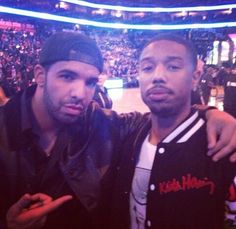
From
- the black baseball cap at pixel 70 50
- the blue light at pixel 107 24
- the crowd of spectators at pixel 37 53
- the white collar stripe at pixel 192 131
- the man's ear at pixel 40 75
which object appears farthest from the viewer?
the blue light at pixel 107 24

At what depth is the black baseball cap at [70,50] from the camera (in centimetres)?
180

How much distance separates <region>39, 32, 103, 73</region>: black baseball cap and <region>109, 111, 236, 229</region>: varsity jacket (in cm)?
65

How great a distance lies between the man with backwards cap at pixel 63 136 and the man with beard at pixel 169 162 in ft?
0.44

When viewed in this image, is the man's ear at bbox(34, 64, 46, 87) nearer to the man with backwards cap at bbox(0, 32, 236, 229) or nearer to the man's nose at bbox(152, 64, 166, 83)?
the man with backwards cap at bbox(0, 32, 236, 229)

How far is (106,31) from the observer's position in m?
29.7

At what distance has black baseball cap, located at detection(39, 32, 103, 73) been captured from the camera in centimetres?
180

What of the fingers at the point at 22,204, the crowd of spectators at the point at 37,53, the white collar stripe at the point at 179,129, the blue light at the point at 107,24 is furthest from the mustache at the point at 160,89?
the blue light at the point at 107,24

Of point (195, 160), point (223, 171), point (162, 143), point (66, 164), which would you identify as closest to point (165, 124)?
point (162, 143)

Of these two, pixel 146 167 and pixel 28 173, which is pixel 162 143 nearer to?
pixel 146 167

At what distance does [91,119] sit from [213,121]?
2.41ft

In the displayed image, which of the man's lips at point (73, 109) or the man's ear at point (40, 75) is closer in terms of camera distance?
the man's lips at point (73, 109)

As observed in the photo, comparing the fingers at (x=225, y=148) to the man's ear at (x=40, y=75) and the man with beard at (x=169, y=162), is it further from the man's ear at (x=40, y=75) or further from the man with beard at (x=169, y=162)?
the man's ear at (x=40, y=75)

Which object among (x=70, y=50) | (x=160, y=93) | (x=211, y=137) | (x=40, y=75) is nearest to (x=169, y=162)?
(x=211, y=137)

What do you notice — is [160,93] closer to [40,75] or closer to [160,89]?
[160,89]
